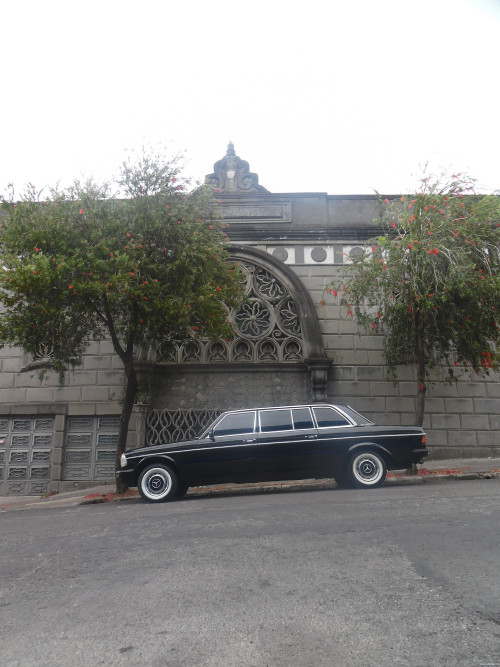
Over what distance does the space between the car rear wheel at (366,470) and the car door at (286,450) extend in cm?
75

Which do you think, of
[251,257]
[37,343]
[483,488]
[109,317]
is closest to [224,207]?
[251,257]

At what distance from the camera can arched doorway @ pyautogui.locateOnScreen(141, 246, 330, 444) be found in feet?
46.1

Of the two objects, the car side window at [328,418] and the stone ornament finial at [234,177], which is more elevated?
the stone ornament finial at [234,177]

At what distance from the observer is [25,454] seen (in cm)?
1438

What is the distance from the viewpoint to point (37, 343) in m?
10.9

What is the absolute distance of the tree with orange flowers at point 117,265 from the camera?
10.0 m

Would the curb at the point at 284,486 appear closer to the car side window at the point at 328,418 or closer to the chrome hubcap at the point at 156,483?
the chrome hubcap at the point at 156,483

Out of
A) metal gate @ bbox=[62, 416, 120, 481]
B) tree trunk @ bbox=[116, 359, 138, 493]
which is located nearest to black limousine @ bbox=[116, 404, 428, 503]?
tree trunk @ bbox=[116, 359, 138, 493]

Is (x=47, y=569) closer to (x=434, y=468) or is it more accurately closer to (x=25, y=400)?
(x=434, y=468)

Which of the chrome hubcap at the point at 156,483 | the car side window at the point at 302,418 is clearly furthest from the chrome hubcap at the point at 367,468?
the chrome hubcap at the point at 156,483

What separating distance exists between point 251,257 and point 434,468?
299 inches

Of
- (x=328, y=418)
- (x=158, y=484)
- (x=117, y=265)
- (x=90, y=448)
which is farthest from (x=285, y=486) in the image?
(x=90, y=448)

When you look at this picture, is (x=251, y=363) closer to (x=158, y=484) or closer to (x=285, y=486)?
(x=285, y=486)

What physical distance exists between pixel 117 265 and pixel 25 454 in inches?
293
